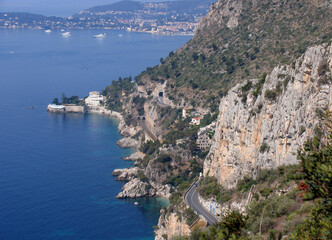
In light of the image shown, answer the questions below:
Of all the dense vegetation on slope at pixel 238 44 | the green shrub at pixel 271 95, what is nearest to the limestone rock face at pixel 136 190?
the dense vegetation on slope at pixel 238 44

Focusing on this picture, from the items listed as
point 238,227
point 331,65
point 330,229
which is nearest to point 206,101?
point 331,65

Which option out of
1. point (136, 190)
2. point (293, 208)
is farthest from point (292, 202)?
point (136, 190)

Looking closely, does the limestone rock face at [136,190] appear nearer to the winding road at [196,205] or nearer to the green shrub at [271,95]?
the winding road at [196,205]

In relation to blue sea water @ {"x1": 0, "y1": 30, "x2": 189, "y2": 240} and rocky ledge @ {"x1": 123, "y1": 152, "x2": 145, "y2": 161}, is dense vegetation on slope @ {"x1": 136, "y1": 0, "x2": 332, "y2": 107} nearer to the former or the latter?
rocky ledge @ {"x1": 123, "y1": 152, "x2": 145, "y2": 161}

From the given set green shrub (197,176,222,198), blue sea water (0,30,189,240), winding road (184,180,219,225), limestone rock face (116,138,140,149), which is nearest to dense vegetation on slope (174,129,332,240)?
winding road (184,180,219,225)

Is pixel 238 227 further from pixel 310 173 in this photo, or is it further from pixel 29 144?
pixel 29 144

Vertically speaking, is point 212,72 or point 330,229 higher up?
point 330,229

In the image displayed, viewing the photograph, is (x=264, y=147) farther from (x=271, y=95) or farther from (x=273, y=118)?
(x=271, y=95)
